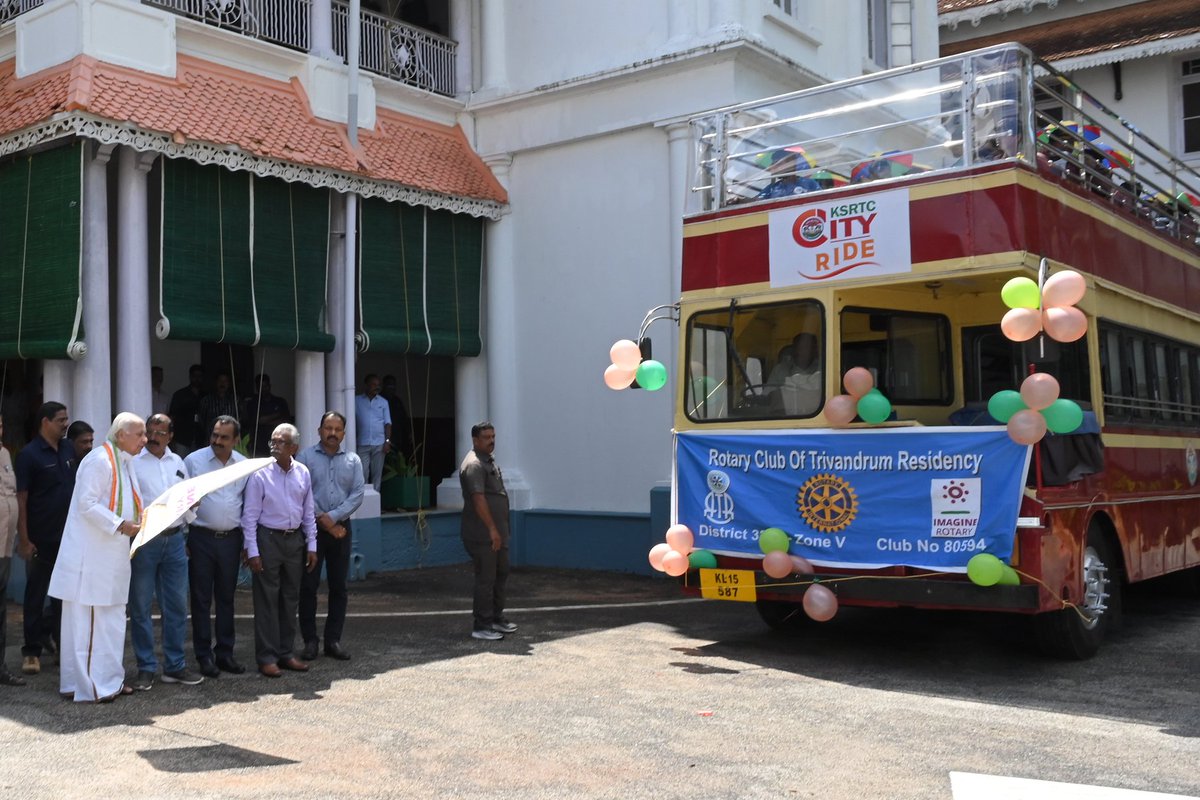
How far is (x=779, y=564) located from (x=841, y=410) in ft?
3.71

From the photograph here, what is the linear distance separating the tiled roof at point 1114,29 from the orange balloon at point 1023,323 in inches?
563

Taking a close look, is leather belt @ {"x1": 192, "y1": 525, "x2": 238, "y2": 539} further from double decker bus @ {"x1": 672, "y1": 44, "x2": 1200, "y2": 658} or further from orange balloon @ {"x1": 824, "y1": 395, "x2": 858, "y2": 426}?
orange balloon @ {"x1": 824, "y1": 395, "x2": 858, "y2": 426}

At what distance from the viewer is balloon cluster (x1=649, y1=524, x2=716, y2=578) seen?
29.0ft

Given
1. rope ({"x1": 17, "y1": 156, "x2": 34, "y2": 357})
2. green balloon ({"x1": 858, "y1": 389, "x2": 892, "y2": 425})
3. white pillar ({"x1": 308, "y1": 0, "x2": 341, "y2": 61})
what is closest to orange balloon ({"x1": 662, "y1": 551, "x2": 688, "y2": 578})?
green balloon ({"x1": 858, "y1": 389, "x2": 892, "y2": 425})

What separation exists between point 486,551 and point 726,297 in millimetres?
2643

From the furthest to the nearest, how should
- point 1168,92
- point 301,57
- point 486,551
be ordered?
point 1168,92, point 301,57, point 486,551

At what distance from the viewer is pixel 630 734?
648cm

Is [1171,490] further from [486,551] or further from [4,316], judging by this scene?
[4,316]

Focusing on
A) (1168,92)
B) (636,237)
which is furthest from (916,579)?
(1168,92)

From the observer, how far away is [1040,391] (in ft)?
24.6

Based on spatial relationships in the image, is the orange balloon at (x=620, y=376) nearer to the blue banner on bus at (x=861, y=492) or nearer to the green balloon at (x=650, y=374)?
the green balloon at (x=650, y=374)

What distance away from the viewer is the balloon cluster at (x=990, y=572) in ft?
24.8

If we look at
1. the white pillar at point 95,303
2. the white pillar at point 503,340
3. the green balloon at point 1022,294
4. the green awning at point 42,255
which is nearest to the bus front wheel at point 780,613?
the green balloon at point 1022,294

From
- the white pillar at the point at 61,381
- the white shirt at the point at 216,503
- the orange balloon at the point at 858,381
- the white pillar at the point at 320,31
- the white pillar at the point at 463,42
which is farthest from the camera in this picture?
the white pillar at the point at 463,42
